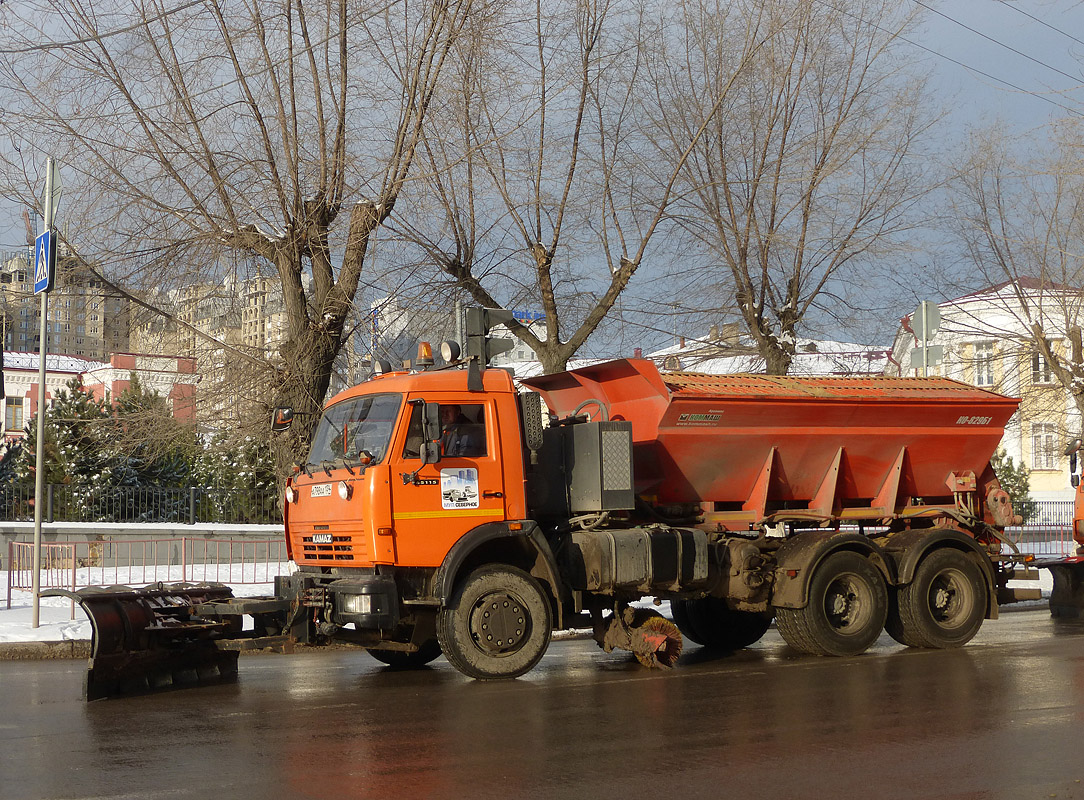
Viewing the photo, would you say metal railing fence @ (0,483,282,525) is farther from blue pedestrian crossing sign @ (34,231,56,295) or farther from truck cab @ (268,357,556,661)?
truck cab @ (268,357,556,661)

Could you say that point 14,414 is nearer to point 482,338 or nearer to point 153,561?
point 153,561

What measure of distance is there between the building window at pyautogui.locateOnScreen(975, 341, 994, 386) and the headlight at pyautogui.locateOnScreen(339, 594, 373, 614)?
873 inches

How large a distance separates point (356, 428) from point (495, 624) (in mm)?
2078

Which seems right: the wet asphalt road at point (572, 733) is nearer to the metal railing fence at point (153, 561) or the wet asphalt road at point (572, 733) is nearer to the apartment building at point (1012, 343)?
the metal railing fence at point (153, 561)

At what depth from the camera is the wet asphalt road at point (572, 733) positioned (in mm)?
6000

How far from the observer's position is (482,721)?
25.8 feet

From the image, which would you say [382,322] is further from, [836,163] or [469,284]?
[836,163]

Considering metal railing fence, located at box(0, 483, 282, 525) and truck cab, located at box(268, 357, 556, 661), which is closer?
truck cab, located at box(268, 357, 556, 661)

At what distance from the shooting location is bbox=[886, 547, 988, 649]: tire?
39.5 feet

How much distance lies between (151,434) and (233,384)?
4.62 feet

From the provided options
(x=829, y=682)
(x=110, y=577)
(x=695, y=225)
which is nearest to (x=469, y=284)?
(x=695, y=225)

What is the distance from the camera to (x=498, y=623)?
9742 mm

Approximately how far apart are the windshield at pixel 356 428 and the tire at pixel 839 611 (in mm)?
4516

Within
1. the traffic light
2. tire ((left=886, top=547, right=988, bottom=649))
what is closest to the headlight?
the traffic light
